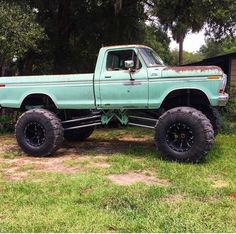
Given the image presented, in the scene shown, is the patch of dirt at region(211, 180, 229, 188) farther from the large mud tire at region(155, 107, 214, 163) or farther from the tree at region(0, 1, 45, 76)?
the tree at region(0, 1, 45, 76)

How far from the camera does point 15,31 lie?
12289 mm

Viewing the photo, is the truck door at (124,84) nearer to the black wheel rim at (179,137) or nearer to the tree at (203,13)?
the black wheel rim at (179,137)

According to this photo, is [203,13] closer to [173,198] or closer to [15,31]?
[15,31]

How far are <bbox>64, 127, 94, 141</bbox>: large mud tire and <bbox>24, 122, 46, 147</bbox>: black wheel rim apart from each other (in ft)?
5.67

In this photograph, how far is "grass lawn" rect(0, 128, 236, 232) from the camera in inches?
200

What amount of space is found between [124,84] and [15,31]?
472 cm

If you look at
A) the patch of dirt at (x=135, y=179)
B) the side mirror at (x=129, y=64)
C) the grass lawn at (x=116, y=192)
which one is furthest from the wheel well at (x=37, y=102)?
the patch of dirt at (x=135, y=179)

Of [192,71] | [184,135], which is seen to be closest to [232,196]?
[184,135]

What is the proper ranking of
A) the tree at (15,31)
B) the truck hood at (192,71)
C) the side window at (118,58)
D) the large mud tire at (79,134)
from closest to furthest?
the truck hood at (192,71) → the side window at (118,58) → the large mud tire at (79,134) → the tree at (15,31)

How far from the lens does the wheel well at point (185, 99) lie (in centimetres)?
890

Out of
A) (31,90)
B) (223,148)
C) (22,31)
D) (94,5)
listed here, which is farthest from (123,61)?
(94,5)

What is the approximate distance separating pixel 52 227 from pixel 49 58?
1286cm

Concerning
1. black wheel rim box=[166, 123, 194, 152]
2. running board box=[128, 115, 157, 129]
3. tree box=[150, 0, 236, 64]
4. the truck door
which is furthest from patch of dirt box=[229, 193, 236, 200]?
tree box=[150, 0, 236, 64]

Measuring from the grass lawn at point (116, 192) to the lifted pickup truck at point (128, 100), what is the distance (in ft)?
1.62
